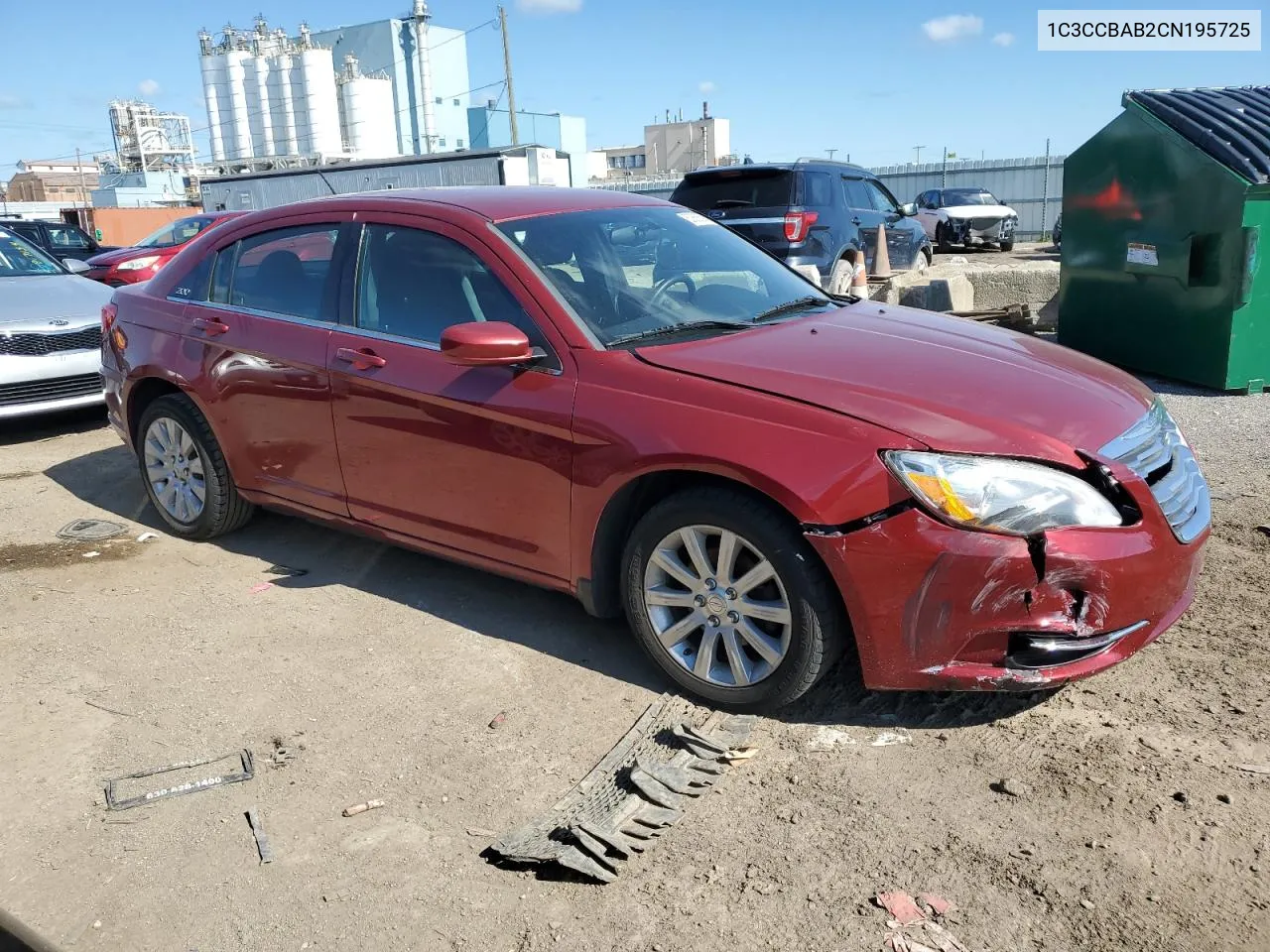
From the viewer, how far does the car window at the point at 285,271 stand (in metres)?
4.41

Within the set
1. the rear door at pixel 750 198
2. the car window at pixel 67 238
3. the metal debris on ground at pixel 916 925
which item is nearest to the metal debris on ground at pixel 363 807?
the metal debris on ground at pixel 916 925

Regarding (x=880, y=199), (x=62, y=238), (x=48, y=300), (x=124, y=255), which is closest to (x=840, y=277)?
(x=880, y=199)

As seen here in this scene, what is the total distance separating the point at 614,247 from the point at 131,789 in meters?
2.61

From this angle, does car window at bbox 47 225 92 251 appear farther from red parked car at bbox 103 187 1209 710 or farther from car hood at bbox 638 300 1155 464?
car hood at bbox 638 300 1155 464

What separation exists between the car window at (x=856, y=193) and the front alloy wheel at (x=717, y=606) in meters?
9.56

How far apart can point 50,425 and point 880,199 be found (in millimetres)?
10097

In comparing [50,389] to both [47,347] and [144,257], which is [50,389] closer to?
[47,347]

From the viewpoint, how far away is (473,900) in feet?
8.41

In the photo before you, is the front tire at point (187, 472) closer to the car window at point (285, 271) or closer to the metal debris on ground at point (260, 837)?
the car window at point (285, 271)

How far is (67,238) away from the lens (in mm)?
19469

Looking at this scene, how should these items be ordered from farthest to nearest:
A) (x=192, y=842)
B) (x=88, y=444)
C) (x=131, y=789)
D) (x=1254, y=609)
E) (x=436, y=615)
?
1. (x=88, y=444)
2. (x=436, y=615)
3. (x=1254, y=609)
4. (x=131, y=789)
5. (x=192, y=842)

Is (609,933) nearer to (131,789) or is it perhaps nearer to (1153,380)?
(131,789)

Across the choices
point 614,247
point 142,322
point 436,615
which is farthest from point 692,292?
point 142,322

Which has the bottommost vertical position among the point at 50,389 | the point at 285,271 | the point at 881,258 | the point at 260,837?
the point at 260,837
